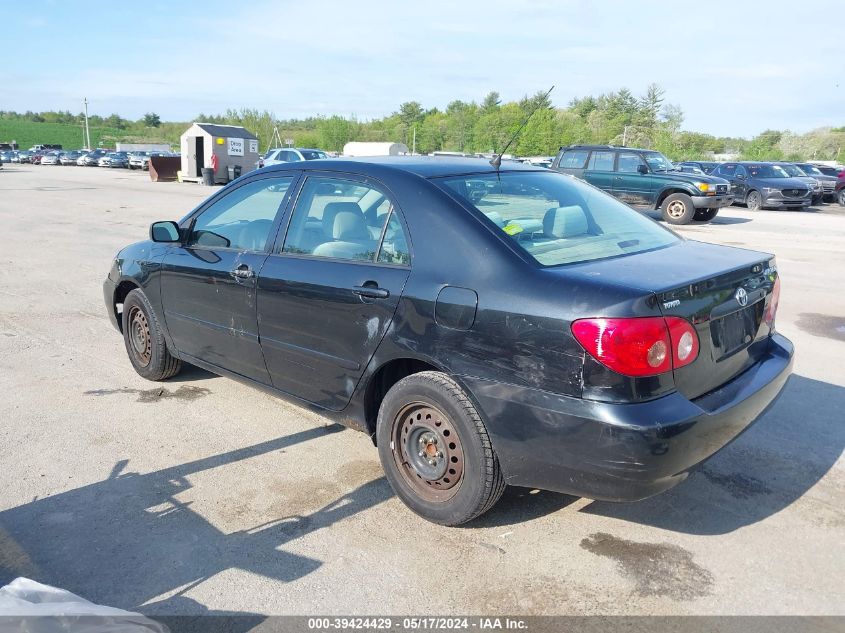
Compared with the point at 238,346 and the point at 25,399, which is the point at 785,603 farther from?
the point at 25,399

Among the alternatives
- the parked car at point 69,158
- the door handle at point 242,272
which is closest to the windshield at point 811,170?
the door handle at point 242,272

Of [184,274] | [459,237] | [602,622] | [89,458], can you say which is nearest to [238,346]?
[184,274]

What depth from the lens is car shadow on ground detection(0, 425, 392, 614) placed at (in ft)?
9.40

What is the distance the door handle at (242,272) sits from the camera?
405 centimetres

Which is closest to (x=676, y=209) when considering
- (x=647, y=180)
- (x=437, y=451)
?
(x=647, y=180)

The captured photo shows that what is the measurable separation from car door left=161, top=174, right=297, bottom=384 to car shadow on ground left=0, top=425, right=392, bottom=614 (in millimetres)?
862

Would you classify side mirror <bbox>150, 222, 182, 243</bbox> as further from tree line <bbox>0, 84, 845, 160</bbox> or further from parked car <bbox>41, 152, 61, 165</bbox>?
parked car <bbox>41, 152, 61, 165</bbox>

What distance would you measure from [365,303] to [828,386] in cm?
388

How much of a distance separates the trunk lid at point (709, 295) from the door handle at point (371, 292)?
899 millimetres

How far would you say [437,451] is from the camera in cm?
327

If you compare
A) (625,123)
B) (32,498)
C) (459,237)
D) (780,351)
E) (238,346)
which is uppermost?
(625,123)

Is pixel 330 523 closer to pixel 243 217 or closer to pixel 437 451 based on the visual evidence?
pixel 437 451

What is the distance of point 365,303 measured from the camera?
343 centimetres

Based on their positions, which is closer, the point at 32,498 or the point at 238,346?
the point at 32,498
